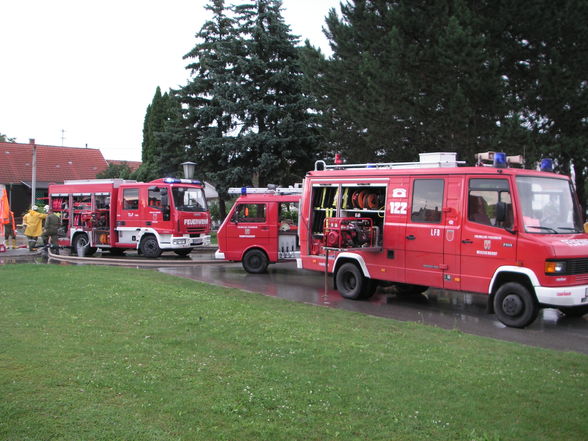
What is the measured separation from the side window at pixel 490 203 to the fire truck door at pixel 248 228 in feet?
23.1

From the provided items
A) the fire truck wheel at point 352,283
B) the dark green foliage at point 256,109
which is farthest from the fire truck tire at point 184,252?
the fire truck wheel at point 352,283

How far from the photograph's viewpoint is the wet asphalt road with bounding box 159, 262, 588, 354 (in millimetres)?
8891

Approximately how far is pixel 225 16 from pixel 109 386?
31061mm

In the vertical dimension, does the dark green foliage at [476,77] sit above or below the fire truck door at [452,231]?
above

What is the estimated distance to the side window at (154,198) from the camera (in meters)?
19.9

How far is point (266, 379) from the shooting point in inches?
225

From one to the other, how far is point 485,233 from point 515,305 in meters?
1.34

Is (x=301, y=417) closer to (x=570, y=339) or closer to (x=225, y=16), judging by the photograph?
(x=570, y=339)

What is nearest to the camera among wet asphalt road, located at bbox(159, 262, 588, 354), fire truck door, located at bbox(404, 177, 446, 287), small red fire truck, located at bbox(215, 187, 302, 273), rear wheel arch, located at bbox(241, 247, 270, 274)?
wet asphalt road, located at bbox(159, 262, 588, 354)

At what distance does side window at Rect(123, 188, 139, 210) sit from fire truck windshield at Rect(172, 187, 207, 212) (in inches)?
60.9

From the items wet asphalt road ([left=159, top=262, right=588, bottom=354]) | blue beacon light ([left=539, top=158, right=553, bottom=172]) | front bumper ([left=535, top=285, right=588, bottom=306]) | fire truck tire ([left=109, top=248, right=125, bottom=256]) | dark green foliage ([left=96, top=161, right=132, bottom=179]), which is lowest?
wet asphalt road ([left=159, top=262, right=588, bottom=354])

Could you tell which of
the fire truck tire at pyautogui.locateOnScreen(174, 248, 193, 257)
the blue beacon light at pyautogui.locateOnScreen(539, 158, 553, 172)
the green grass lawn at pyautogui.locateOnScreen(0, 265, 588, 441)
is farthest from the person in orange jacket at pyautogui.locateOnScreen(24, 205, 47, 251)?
the blue beacon light at pyautogui.locateOnScreen(539, 158, 553, 172)

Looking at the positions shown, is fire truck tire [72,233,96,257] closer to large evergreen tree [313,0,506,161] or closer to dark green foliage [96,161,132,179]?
large evergreen tree [313,0,506,161]

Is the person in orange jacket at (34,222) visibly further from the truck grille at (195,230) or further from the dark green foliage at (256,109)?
the dark green foliage at (256,109)
